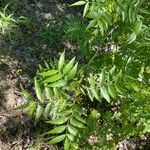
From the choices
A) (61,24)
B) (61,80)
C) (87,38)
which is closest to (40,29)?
(61,24)

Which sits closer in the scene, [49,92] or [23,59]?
[49,92]

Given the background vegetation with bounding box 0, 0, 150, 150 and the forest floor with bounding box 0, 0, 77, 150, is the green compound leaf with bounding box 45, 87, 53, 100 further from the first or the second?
the forest floor with bounding box 0, 0, 77, 150

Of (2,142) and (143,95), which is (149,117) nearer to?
(143,95)

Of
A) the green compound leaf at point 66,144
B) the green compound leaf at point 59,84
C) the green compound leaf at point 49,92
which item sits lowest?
the green compound leaf at point 66,144

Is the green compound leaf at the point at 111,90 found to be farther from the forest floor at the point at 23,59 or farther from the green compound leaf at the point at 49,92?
the forest floor at the point at 23,59

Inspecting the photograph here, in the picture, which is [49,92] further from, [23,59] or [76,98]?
[23,59]

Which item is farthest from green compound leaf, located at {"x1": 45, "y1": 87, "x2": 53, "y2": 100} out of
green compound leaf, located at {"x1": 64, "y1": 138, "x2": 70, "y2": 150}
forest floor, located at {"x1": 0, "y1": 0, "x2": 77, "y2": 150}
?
forest floor, located at {"x1": 0, "y1": 0, "x2": 77, "y2": 150}

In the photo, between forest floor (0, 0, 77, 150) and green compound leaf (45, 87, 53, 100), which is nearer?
green compound leaf (45, 87, 53, 100)

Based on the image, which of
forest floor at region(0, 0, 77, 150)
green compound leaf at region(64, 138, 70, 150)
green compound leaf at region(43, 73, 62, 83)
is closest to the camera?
→ green compound leaf at region(43, 73, 62, 83)

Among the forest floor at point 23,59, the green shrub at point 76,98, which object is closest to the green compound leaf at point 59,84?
the green shrub at point 76,98

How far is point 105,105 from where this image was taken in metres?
4.01

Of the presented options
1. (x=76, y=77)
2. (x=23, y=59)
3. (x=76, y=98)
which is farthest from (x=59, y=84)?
(x=23, y=59)

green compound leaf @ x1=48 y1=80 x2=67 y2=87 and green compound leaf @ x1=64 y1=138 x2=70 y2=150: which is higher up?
green compound leaf @ x1=48 y1=80 x2=67 y2=87

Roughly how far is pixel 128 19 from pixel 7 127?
1.63 meters
